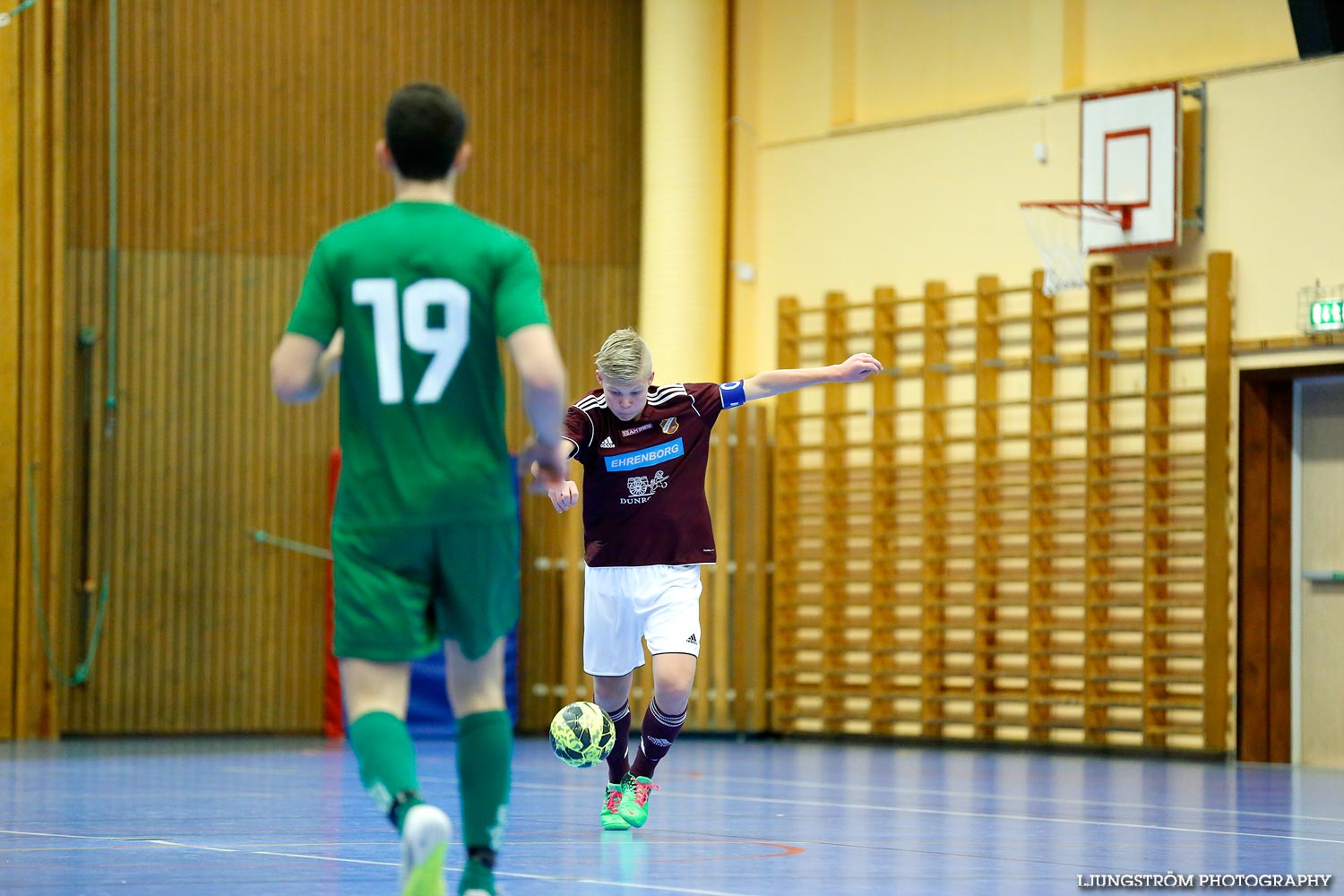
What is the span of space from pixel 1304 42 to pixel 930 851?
6572mm

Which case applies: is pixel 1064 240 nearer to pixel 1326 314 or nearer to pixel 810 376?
pixel 1326 314

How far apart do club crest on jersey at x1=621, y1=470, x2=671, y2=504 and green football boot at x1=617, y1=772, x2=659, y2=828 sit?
1039mm

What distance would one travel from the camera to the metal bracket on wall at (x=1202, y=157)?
11711mm

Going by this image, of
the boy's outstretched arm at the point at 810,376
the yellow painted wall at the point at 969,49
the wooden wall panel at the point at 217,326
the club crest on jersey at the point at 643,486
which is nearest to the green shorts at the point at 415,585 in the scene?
the boy's outstretched arm at the point at 810,376

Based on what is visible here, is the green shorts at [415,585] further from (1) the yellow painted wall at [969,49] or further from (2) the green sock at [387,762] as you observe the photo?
(1) the yellow painted wall at [969,49]

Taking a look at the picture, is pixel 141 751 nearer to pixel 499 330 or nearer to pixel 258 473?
pixel 258 473

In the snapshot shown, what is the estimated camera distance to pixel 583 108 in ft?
46.7

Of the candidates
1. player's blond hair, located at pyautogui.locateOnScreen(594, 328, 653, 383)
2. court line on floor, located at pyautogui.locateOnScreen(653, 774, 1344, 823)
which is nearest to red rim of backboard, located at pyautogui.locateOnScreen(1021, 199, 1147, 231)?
court line on floor, located at pyautogui.locateOnScreen(653, 774, 1344, 823)

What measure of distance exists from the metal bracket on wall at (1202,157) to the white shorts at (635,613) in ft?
21.6

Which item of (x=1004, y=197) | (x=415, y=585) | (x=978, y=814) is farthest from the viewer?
(x=1004, y=197)

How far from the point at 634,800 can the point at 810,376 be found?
169cm

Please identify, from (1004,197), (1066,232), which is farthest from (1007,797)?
(1004,197)

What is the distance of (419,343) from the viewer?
3506 millimetres

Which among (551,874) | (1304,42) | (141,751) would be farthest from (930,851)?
(141,751)
